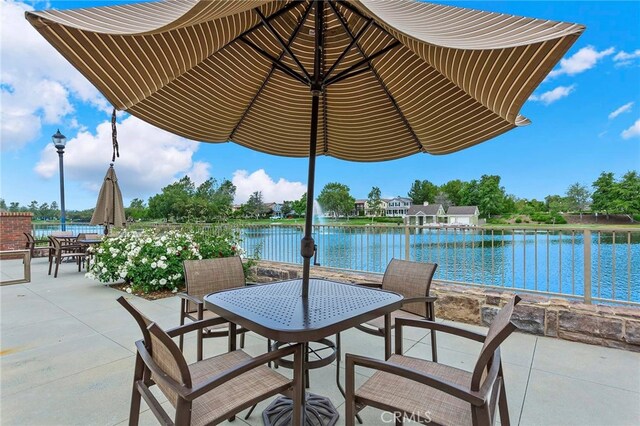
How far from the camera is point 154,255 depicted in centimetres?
526

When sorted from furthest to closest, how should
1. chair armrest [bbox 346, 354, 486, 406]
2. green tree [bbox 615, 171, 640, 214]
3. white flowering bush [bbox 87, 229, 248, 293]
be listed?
green tree [bbox 615, 171, 640, 214] → white flowering bush [bbox 87, 229, 248, 293] → chair armrest [bbox 346, 354, 486, 406]

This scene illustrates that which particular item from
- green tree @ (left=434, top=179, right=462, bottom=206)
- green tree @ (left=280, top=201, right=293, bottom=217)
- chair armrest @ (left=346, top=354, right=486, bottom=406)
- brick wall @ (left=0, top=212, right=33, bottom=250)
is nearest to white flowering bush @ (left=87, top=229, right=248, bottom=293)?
chair armrest @ (left=346, top=354, right=486, bottom=406)

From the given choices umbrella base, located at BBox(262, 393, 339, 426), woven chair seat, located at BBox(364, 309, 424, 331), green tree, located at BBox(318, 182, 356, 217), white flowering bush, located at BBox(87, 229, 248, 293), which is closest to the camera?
umbrella base, located at BBox(262, 393, 339, 426)

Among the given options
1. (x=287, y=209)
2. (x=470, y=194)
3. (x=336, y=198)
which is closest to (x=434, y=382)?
(x=287, y=209)

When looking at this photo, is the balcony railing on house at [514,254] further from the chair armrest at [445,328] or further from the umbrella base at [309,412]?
the umbrella base at [309,412]

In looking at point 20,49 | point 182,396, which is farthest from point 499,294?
point 20,49

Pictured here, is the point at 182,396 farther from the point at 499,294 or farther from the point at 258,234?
the point at 258,234

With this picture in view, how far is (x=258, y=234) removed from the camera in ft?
21.1

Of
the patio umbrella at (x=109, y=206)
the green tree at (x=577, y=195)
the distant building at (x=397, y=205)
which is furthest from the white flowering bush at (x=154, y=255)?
the distant building at (x=397, y=205)

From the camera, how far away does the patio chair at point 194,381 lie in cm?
129

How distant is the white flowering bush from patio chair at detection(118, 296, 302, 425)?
3.75 meters

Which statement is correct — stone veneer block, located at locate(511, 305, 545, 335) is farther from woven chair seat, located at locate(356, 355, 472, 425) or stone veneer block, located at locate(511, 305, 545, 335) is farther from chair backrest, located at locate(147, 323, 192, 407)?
chair backrest, located at locate(147, 323, 192, 407)

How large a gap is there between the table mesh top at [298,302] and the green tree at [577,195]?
30322mm

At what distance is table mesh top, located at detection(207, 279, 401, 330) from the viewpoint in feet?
5.54
